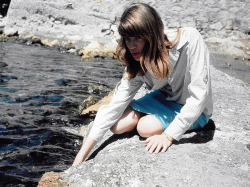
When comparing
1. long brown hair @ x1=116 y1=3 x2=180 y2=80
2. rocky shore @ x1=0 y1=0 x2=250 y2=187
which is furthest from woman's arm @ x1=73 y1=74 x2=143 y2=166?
long brown hair @ x1=116 y1=3 x2=180 y2=80

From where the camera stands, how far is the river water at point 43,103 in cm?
265

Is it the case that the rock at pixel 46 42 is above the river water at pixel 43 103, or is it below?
below

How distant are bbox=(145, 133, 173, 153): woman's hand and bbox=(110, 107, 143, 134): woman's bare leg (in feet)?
1.07

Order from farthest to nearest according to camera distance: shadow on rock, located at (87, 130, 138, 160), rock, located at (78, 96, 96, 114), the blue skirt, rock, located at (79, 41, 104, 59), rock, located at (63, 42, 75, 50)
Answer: rock, located at (63, 42, 75, 50) < rock, located at (79, 41, 104, 59) < rock, located at (78, 96, 96, 114) < shadow on rock, located at (87, 130, 138, 160) < the blue skirt

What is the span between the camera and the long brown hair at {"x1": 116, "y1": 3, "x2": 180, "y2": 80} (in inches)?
78.5

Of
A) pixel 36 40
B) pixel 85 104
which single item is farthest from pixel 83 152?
pixel 36 40

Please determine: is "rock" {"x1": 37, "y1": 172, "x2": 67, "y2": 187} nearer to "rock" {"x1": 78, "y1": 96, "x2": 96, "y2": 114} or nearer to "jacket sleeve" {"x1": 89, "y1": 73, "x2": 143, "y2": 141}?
"jacket sleeve" {"x1": 89, "y1": 73, "x2": 143, "y2": 141}

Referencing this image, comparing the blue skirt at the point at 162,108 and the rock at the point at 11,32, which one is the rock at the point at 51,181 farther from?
the rock at the point at 11,32

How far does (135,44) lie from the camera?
208 cm

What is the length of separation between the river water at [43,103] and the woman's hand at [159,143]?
0.86m

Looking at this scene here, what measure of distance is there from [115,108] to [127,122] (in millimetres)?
158

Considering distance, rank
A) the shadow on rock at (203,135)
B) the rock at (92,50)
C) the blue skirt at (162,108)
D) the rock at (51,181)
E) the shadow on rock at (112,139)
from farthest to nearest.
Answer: the rock at (92,50) < the shadow on rock at (112,139) < the blue skirt at (162,108) < the shadow on rock at (203,135) < the rock at (51,181)

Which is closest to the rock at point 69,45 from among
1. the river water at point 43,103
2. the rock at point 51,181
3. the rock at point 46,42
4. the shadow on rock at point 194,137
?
the rock at point 46,42

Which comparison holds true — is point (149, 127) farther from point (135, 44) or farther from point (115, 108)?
point (135, 44)
